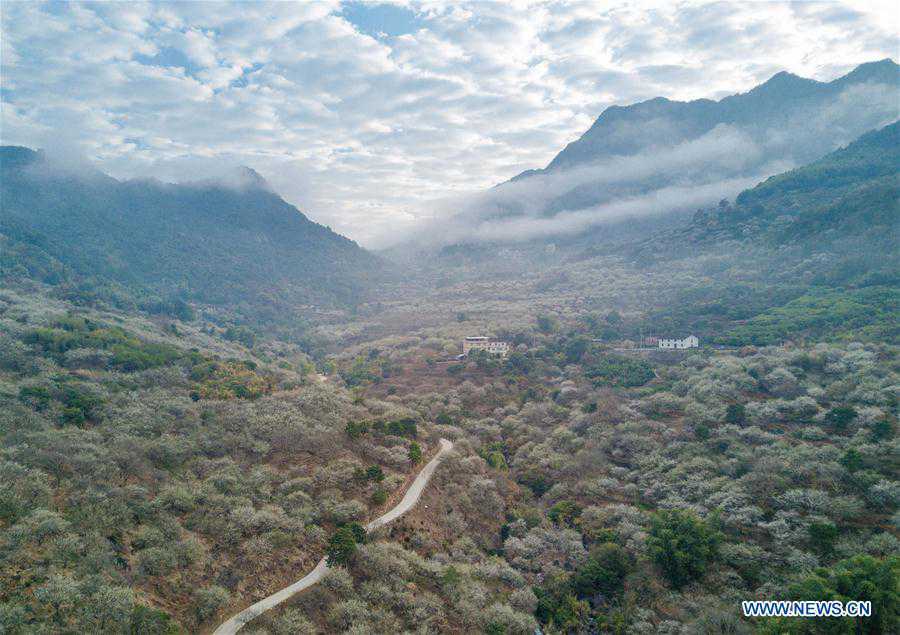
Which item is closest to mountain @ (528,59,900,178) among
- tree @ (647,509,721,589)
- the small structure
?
the small structure

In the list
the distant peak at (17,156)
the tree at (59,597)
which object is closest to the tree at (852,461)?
the tree at (59,597)

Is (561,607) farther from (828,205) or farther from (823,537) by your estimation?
(828,205)

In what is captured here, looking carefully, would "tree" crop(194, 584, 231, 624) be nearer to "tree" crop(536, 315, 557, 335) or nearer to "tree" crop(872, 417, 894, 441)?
"tree" crop(872, 417, 894, 441)

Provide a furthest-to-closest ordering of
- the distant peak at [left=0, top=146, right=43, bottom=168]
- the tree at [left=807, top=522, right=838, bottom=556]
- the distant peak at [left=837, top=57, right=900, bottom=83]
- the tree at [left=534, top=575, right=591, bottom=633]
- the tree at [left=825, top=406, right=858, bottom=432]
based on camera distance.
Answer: the distant peak at [left=837, top=57, right=900, bottom=83] < the distant peak at [left=0, top=146, right=43, bottom=168] < the tree at [left=825, top=406, right=858, bottom=432] < the tree at [left=534, top=575, right=591, bottom=633] < the tree at [left=807, top=522, right=838, bottom=556]

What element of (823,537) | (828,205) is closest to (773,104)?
(828,205)

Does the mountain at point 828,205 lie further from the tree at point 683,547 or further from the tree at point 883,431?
the tree at point 683,547

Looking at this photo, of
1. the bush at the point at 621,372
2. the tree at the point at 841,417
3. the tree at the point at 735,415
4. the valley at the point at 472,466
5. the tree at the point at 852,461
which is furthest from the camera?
the bush at the point at 621,372
